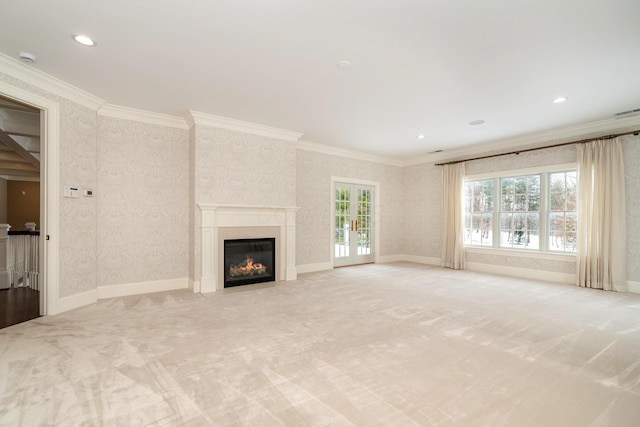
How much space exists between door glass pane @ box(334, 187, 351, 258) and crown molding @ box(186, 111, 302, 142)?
2005mm

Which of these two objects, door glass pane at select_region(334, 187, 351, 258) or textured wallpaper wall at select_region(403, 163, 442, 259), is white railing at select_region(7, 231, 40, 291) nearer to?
door glass pane at select_region(334, 187, 351, 258)

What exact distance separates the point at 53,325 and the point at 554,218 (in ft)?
26.9

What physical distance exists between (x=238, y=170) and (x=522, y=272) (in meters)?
6.19

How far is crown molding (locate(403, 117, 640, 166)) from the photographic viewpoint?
16.5 feet

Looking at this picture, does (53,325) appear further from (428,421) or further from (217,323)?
(428,421)

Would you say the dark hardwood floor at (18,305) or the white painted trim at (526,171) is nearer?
the dark hardwood floor at (18,305)

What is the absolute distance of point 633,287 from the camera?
4844 millimetres

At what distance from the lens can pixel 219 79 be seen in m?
3.54

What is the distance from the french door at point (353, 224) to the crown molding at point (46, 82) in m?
4.88

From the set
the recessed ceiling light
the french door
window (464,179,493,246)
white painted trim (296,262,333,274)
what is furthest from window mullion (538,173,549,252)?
the recessed ceiling light

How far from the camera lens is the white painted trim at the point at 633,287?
480 centimetres

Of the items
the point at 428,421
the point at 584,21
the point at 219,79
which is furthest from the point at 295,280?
the point at 584,21

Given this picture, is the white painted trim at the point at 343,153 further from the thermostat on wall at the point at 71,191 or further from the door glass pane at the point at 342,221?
the thermostat on wall at the point at 71,191

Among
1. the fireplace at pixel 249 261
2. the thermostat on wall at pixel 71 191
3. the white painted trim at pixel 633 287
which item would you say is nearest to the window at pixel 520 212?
the white painted trim at pixel 633 287
